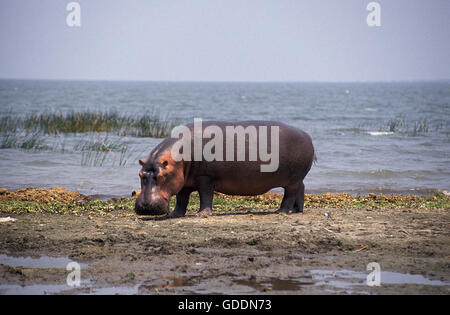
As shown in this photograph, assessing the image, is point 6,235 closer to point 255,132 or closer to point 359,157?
point 255,132

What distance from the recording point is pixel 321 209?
10492 mm

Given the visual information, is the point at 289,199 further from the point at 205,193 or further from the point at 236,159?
the point at 205,193

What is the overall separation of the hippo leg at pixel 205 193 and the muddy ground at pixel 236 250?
0.17 m

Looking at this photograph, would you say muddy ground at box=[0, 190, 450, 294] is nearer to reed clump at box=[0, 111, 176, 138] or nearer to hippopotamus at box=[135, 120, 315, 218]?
hippopotamus at box=[135, 120, 315, 218]

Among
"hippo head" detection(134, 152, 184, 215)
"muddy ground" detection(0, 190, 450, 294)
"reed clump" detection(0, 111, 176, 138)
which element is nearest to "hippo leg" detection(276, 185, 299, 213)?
"muddy ground" detection(0, 190, 450, 294)

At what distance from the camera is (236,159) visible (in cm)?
969

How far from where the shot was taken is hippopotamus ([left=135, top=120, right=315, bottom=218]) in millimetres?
9484

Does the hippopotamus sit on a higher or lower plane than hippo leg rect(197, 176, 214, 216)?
higher

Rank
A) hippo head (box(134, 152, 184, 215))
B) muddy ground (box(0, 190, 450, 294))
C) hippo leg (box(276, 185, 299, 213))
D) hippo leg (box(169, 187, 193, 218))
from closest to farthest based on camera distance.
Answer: muddy ground (box(0, 190, 450, 294)), hippo head (box(134, 152, 184, 215)), hippo leg (box(169, 187, 193, 218)), hippo leg (box(276, 185, 299, 213))

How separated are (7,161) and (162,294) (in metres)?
14.1

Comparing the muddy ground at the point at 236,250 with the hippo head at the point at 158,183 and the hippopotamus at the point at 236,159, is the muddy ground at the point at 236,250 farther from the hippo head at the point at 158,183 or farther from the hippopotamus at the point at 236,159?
the hippopotamus at the point at 236,159

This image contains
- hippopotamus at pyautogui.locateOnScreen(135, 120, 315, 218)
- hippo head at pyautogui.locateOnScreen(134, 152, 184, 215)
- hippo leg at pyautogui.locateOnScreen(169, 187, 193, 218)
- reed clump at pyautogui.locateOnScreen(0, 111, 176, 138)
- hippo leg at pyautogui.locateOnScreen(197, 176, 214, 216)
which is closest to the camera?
hippo head at pyautogui.locateOnScreen(134, 152, 184, 215)

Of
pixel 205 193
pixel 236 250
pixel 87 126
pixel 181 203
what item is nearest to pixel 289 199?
pixel 205 193
